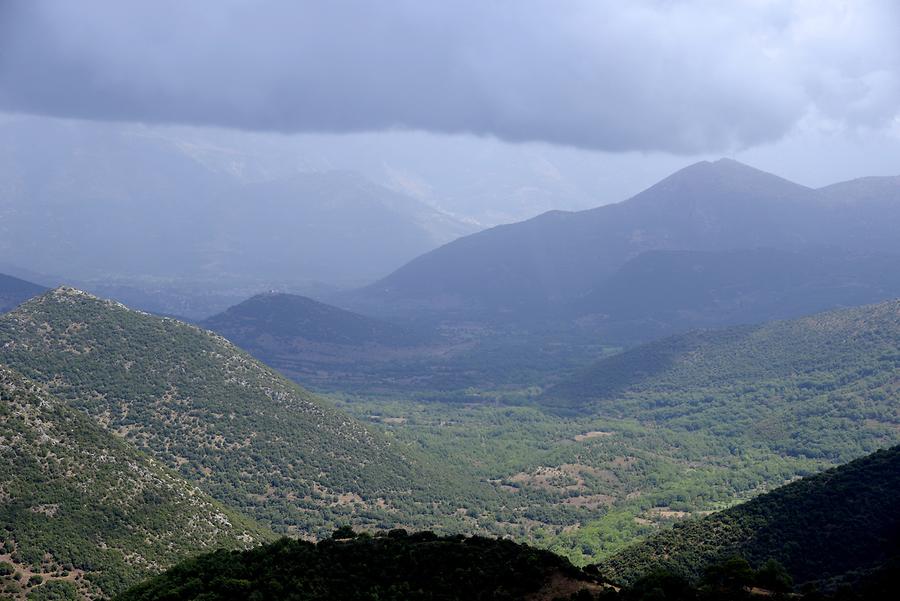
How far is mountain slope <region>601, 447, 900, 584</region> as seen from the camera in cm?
6009

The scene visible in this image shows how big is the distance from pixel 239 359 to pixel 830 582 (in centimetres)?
9639

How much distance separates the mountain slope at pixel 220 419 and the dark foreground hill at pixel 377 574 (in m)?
39.4

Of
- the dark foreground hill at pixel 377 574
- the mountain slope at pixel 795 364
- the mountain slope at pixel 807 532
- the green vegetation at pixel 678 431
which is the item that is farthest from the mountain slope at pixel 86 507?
the mountain slope at pixel 795 364

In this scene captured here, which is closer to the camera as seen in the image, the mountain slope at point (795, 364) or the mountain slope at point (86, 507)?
the mountain slope at point (86, 507)

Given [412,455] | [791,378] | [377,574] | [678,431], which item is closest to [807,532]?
[377,574]

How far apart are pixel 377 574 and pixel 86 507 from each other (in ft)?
99.2

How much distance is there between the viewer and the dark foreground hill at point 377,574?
46.4 m

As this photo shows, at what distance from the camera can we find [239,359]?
128m

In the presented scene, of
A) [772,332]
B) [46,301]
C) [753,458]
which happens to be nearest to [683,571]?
[753,458]

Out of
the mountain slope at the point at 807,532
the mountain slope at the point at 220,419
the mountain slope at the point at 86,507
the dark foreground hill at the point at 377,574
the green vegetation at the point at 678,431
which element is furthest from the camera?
the green vegetation at the point at 678,431

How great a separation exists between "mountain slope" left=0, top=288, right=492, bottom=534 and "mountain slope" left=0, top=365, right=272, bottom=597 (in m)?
18.6

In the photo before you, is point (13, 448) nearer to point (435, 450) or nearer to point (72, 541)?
point (72, 541)

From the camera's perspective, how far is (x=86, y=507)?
65688mm

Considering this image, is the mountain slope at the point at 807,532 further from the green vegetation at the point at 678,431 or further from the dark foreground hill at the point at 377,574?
the green vegetation at the point at 678,431
